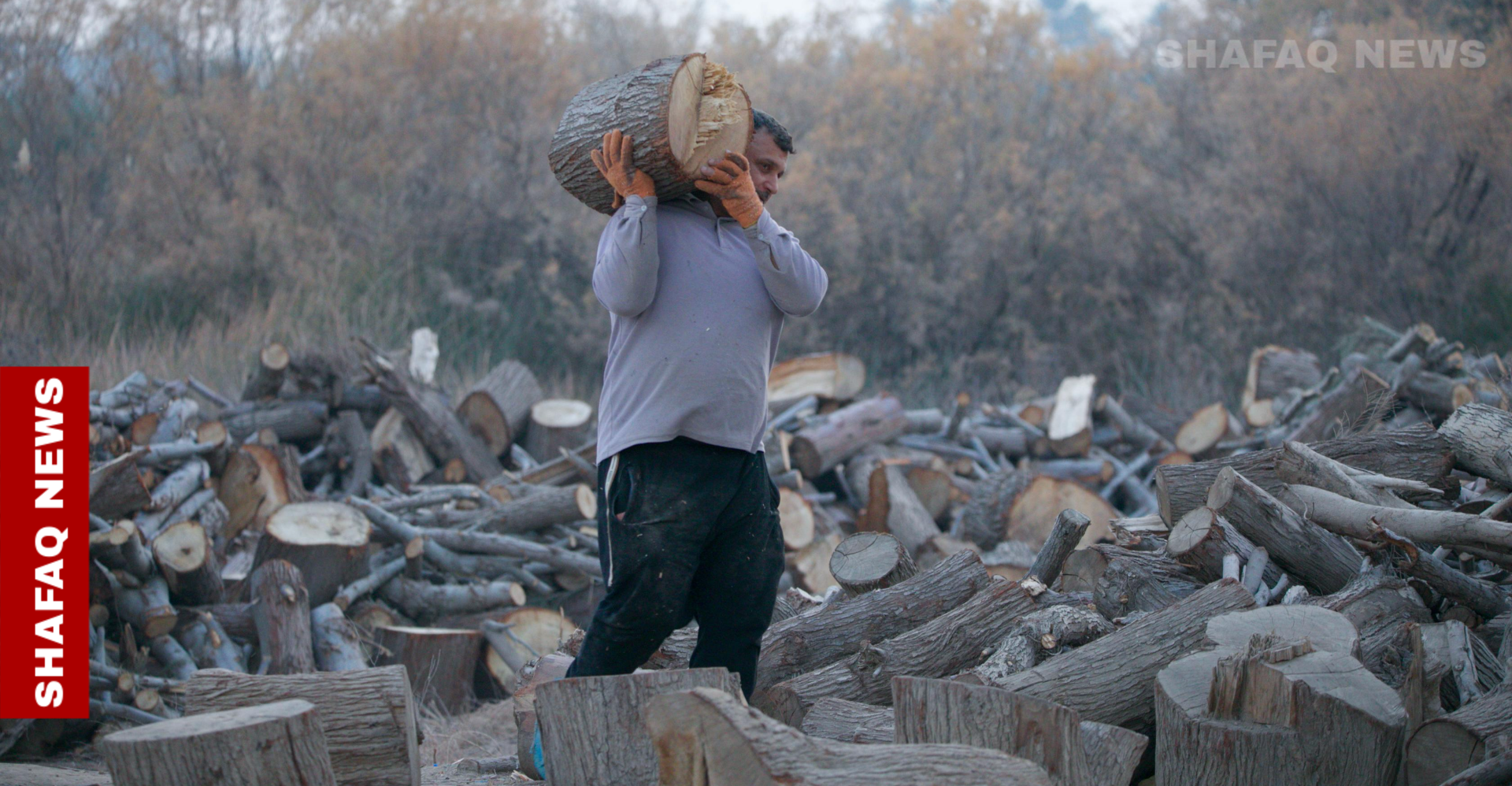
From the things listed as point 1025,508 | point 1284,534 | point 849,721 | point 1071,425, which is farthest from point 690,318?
point 1071,425

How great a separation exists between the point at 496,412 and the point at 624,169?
520 centimetres

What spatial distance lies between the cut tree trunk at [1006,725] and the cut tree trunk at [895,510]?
4455mm

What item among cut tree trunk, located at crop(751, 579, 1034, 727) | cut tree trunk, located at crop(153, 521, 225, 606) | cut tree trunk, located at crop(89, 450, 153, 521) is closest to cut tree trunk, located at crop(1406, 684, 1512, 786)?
cut tree trunk, located at crop(751, 579, 1034, 727)

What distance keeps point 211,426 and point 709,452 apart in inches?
182

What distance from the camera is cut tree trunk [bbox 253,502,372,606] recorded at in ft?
17.3

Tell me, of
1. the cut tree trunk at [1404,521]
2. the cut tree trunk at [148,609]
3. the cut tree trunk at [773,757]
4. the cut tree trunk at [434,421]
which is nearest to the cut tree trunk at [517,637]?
the cut tree trunk at [148,609]

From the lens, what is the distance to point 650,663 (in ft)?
11.5

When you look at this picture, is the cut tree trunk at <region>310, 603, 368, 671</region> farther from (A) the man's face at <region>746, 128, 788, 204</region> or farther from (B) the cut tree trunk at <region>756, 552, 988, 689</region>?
(A) the man's face at <region>746, 128, 788, 204</region>

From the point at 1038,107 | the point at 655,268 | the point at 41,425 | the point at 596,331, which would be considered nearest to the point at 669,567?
the point at 655,268

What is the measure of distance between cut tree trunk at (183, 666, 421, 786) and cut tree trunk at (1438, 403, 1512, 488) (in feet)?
12.3

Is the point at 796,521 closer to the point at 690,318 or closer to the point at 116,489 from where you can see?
the point at 116,489

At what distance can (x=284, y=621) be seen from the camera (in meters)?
4.94

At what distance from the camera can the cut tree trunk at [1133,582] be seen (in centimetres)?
362

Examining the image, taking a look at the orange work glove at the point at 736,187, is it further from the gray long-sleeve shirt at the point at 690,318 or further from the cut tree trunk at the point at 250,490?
the cut tree trunk at the point at 250,490
